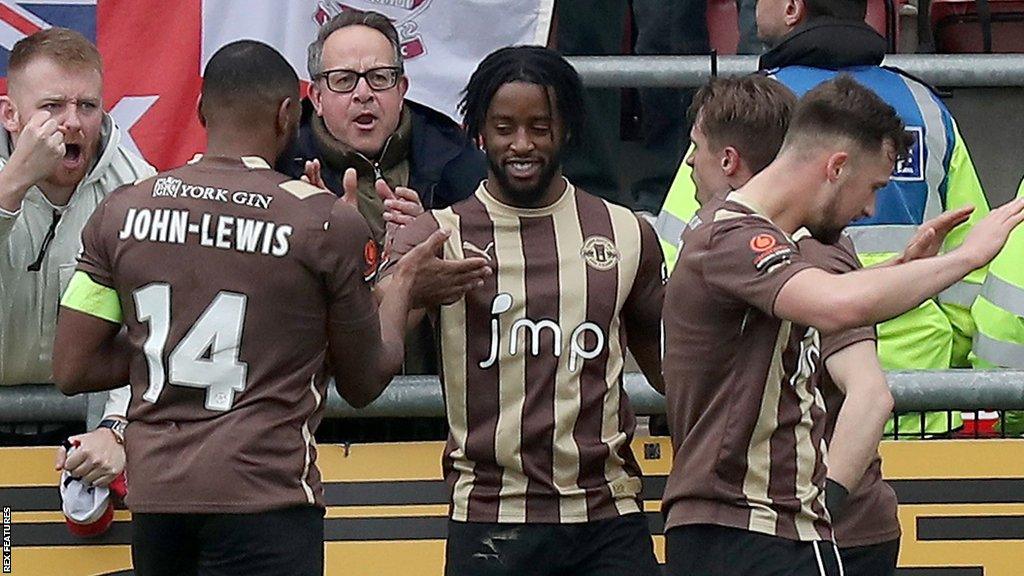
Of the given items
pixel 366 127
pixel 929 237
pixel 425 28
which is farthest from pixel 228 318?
pixel 425 28

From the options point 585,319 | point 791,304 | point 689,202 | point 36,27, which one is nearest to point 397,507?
point 585,319

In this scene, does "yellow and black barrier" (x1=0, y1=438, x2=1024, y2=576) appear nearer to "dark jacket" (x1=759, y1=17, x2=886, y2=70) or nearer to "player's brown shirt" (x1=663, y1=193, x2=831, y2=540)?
"player's brown shirt" (x1=663, y1=193, x2=831, y2=540)

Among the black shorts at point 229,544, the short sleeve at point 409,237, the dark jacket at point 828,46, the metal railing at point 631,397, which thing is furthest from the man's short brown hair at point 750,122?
the black shorts at point 229,544

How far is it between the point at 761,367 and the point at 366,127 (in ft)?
6.08

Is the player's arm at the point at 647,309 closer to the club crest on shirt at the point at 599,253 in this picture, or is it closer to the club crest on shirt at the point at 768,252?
the club crest on shirt at the point at 599,253

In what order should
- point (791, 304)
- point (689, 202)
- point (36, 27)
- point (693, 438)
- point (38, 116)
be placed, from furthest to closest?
point (36, 27)
point (689, 202)
point (38, 116)
point (693, 438)
point (791, 304)

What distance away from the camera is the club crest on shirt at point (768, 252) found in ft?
13.3

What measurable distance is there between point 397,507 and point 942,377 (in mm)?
1569

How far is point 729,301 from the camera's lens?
164 inches

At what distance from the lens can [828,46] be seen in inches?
226

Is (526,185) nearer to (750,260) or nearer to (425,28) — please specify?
(750,260)

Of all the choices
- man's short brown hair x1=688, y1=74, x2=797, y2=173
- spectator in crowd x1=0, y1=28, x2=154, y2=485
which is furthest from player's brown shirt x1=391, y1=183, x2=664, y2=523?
spectator in crowd x1=0, y1=28, x2=154, y2=485

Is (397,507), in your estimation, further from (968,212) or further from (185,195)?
(968,212)

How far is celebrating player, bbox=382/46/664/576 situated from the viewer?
4750 mm
